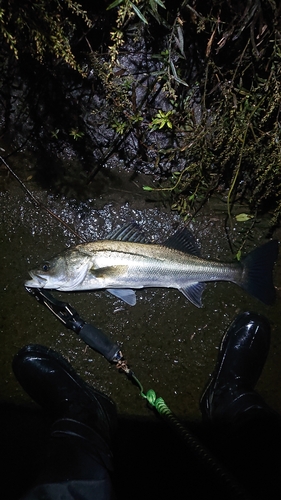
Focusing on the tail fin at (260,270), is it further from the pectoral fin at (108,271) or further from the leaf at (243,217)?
the pectoral fin at (108,271)

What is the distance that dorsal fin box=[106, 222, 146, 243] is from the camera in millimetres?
3438

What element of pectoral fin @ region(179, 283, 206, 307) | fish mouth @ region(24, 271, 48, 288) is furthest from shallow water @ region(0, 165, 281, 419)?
fish mouth @ region(24, 271, 48, 288)

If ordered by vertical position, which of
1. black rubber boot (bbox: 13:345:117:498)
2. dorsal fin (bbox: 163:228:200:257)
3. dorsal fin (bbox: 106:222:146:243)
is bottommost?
black rubber boot (bbox: 13:345:117:498)

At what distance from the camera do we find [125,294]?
3.47 metres

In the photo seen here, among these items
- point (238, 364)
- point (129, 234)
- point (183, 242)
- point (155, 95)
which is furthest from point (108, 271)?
point (155, 95)

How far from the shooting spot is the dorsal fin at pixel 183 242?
3.51m

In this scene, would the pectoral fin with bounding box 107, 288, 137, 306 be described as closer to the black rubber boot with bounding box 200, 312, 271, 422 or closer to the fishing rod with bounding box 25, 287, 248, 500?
the fishing rod with bounding box 25, 287, 248, 500

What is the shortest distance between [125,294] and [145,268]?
1.15 ft

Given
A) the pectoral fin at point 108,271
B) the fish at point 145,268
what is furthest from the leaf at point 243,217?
the pectoral fin at point 108,271

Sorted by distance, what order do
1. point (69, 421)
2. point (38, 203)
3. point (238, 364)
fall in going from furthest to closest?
1. point (38, 203)
2. point (238, 364)
3. point (69, 421)

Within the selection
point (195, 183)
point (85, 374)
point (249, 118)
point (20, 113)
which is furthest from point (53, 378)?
point (249, 118)

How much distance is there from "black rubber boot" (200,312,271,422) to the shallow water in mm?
87

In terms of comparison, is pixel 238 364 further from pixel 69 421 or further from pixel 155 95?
pixel 155 95

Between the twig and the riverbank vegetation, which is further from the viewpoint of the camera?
the twig
